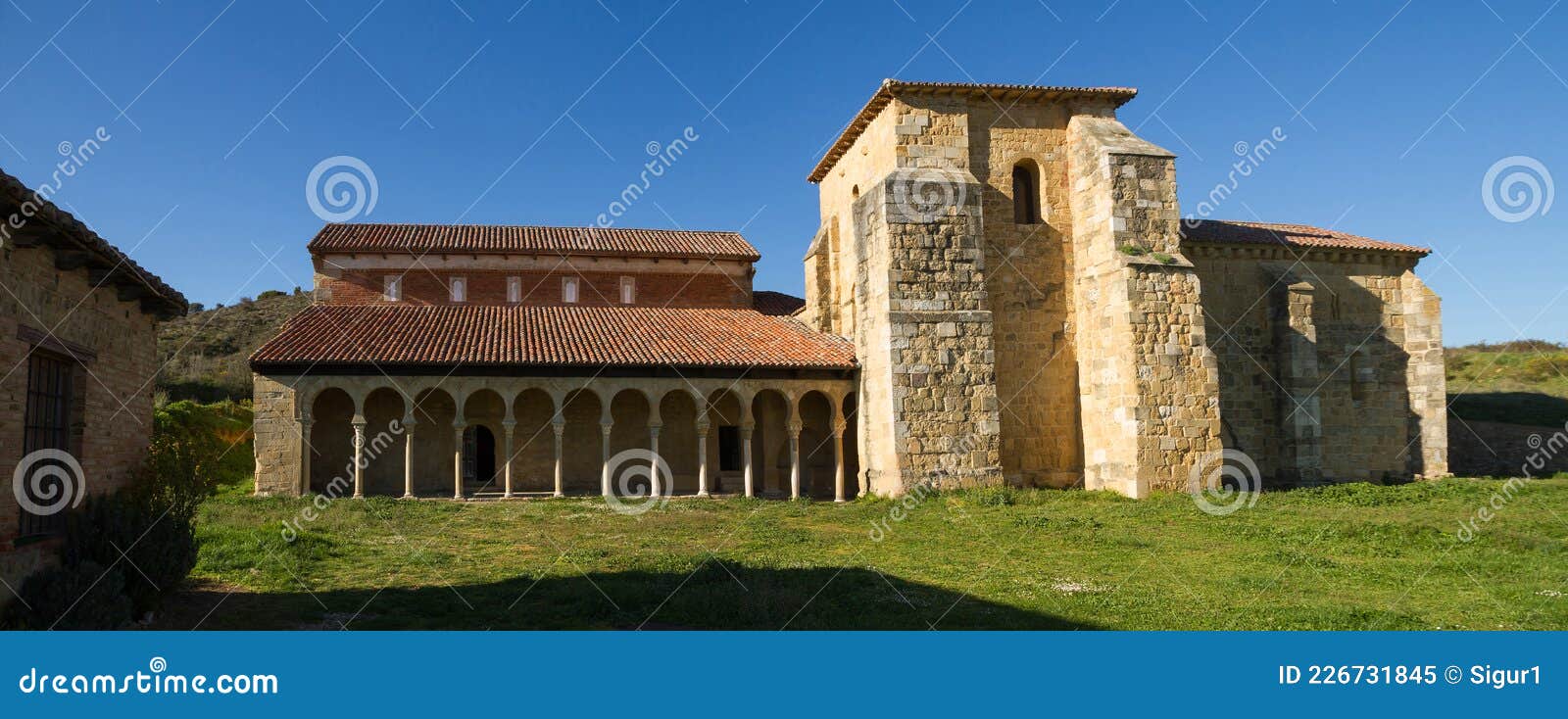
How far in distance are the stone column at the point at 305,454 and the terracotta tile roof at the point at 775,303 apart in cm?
1394

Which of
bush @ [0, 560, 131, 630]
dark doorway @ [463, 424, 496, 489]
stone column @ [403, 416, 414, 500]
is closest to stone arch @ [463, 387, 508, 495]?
dark doorway @ [463, 424, 496, 489]

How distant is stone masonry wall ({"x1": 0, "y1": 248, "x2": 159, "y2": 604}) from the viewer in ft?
21.8

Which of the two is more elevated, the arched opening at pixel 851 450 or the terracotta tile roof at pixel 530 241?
the terracotta tile roof at pixel 530 241

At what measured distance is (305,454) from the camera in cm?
1920

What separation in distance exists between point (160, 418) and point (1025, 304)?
845 inches

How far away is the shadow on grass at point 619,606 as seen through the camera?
777 centimetres

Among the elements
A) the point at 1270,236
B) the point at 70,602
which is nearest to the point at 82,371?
the point at 70,602

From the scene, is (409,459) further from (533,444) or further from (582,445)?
(582,445)

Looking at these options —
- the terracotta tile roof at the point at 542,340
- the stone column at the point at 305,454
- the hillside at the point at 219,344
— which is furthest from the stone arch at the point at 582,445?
→ the hillside at the point at 219,344

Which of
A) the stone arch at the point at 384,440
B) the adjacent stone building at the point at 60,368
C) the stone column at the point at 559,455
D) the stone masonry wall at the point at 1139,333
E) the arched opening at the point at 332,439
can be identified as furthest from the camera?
the stone arch at the point at 384,440

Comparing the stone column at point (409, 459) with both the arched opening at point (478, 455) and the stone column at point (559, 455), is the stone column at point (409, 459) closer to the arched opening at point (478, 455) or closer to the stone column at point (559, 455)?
the arched opening at point (478, 455)

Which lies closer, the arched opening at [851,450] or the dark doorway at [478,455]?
the arched opening at [851,450]

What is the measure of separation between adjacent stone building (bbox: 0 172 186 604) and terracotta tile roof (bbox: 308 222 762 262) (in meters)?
18.5

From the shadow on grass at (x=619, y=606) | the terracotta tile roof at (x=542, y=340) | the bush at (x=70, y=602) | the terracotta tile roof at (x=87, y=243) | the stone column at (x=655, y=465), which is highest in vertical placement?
the terracotta tile roof at (x=542, y=340)
